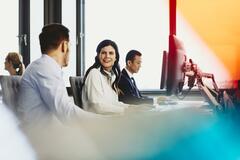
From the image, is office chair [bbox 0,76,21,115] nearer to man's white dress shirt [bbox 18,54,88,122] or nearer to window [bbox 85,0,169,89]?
man's white dress shirt [bbox 18,54,88,122]

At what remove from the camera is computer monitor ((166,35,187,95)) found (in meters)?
0.90

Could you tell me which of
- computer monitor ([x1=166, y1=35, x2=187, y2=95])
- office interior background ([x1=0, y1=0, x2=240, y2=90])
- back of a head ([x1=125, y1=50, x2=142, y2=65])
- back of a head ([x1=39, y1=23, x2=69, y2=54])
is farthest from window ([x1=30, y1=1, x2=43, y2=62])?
computer monitor ([x1=166, y1=35, x2=187, y2=95])

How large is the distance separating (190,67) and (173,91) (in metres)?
0.08

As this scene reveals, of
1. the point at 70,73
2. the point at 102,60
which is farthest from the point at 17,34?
the point at 102,60

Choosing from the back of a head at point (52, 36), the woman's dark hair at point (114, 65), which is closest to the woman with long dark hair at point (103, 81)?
the woman's dark hair at point (114, 65)

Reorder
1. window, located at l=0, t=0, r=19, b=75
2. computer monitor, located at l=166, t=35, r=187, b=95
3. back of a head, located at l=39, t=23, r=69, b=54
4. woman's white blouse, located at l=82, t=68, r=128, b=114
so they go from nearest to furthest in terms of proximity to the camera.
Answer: computer monitor, located at l=166, t=35, r=187, b=95
back of a head, located at l=39, t=23, r=69, b=54
window, located at l=0, t=0, r=19, b=75
woman's white blouse, located at l=82, t=68, r=128, b=114

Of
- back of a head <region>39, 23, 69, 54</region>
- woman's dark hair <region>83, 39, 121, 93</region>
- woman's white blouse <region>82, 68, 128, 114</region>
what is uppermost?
back of a head <region>39, 23, 69, 54</region>

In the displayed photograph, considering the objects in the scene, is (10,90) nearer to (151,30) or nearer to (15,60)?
(15,60)

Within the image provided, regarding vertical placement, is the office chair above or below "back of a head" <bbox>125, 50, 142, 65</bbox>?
below

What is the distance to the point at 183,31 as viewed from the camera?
106 centimetres

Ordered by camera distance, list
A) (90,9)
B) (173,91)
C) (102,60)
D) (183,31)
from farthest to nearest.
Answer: (102,60) < (90,9) < (183,31) < (173,91)

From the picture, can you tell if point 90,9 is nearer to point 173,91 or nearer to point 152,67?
point 152,67

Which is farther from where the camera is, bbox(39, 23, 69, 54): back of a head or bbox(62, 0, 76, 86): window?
bbox(62, 0, 76, 86): window

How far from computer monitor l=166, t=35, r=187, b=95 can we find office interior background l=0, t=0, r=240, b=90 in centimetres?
3
